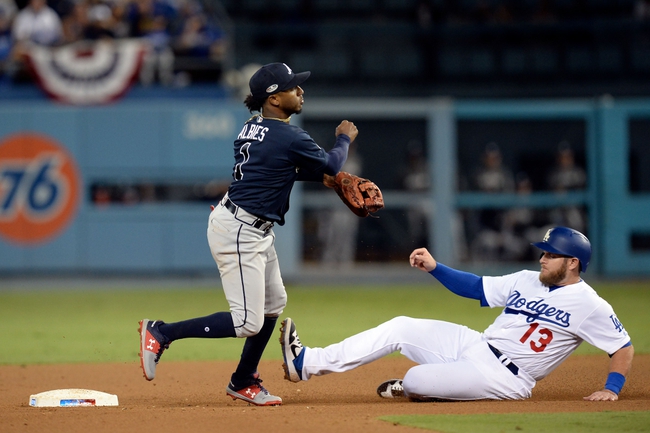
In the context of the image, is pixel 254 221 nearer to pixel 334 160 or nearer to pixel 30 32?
pixel 334 160

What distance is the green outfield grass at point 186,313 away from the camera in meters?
7.82

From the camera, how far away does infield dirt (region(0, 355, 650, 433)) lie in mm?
4477

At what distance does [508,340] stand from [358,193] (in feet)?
3.98

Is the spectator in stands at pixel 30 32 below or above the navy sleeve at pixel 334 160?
above

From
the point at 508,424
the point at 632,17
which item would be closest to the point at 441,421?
the point at 508,424

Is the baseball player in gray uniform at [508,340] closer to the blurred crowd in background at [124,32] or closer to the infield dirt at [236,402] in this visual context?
the infield dirt at [236,402]

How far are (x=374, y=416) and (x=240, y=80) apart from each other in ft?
32.3

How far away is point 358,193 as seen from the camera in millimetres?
5234

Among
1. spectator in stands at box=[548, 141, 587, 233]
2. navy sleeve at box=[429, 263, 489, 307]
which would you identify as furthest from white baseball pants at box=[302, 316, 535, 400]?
spectator in stands at box=[548, 141, 587, 233]

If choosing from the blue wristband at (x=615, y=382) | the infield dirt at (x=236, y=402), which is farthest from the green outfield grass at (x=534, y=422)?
the blue wristband at (x=615, y=382)

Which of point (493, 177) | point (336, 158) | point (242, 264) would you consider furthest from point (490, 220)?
point (242, 264)

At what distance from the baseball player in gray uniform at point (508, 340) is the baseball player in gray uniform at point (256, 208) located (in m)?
0.38

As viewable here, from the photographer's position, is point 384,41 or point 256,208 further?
point 384,41

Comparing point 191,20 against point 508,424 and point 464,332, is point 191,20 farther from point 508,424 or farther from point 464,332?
point 508,424
